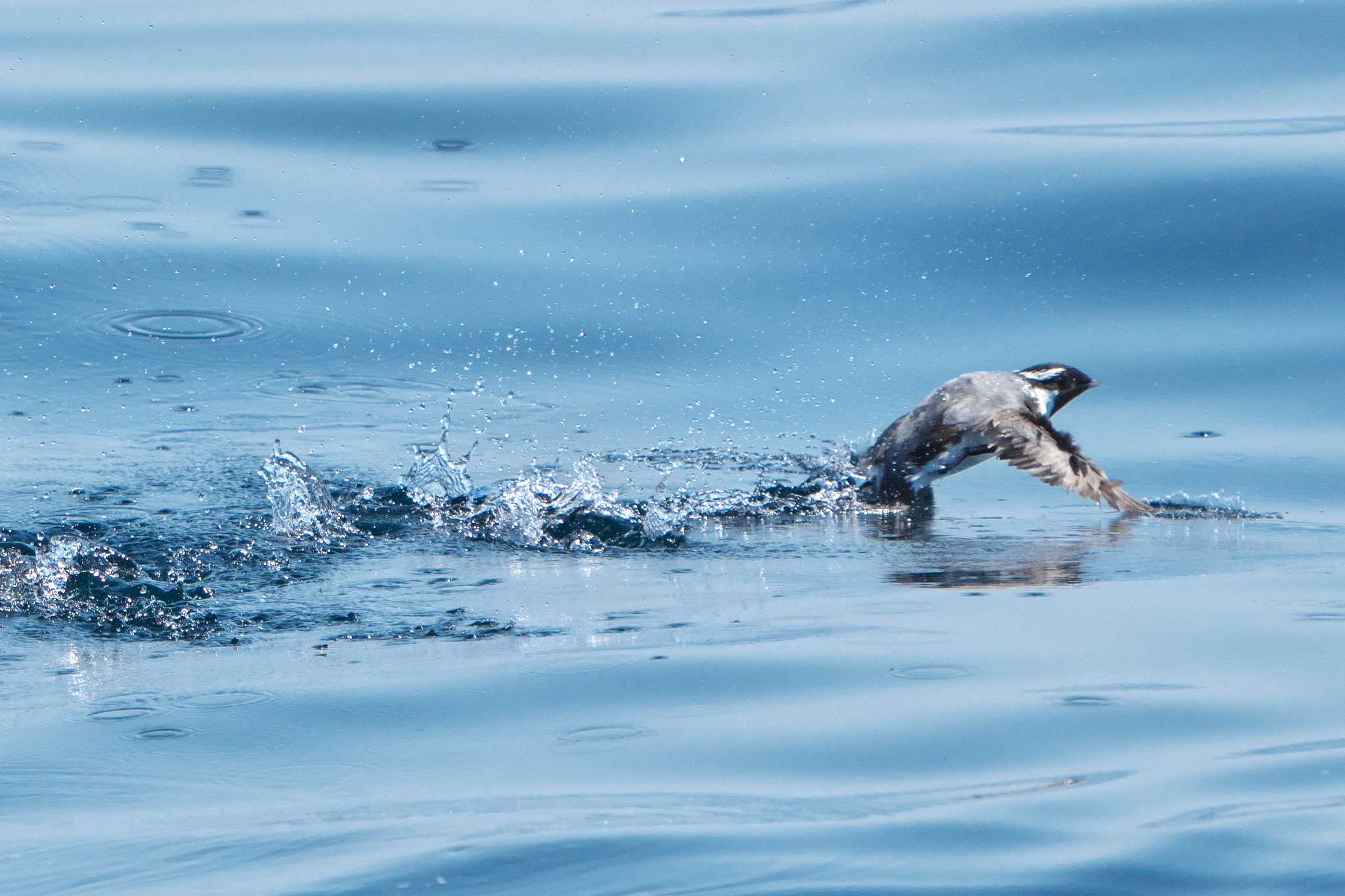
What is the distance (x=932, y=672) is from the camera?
15.9 ft

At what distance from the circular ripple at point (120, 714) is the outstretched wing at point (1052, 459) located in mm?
3843

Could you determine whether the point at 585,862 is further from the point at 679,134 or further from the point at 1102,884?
the point at 679,134

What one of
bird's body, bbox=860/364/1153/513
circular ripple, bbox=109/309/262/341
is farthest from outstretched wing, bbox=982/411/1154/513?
circular ripple, bbox=109/309/262/341

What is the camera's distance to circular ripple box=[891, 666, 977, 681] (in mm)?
4789

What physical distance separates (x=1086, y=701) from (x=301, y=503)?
317cm

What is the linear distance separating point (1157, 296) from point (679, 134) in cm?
346

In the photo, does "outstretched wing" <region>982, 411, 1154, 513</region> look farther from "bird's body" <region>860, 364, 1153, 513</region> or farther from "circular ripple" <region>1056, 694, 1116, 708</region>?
"circular ripple" <region>1056, 694, 1116, 708</region>

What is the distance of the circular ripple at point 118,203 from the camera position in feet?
36.0

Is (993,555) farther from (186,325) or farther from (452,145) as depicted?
(452,145)

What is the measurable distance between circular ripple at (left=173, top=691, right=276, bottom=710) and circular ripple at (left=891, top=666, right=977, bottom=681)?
5.25 feet

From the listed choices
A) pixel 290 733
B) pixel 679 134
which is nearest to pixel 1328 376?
pixel 679 134

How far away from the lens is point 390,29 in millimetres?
14273

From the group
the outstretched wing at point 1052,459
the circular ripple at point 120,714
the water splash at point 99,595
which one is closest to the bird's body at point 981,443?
the outstretched wing at point 1052,459

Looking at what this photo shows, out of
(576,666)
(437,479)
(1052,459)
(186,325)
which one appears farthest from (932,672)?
(186,325)
